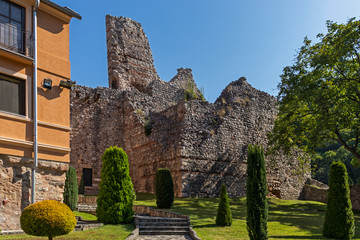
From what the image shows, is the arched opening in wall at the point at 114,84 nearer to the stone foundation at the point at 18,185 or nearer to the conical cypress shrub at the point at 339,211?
the stone foundation at the point at 18,185

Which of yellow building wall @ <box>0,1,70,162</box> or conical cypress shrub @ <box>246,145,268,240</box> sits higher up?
yellow building wall @ <box>0,1,70,162</box>

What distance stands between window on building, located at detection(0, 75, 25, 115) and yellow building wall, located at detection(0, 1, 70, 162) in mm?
163

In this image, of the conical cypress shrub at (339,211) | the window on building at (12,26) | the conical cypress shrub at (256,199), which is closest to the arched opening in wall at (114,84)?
the window on building at (12,26)

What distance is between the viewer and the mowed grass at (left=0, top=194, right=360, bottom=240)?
11555 mm

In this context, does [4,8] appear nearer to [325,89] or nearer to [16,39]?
[16,39]

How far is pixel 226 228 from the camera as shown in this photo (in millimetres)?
13289

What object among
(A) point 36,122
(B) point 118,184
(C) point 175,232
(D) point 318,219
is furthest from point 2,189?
(D) point 318,219

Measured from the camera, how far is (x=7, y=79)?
11.1 meters

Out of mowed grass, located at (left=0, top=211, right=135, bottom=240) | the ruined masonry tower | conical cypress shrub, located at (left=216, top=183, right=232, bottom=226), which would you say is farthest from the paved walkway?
the ruined masonry tower

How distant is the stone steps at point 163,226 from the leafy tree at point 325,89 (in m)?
9.64

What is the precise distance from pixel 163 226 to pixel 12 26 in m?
8.33

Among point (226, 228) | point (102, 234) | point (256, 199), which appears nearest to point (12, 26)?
point (102, 234)

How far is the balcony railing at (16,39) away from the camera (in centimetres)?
1115

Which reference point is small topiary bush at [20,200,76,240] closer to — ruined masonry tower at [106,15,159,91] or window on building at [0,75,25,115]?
window on building at [0,75,25,115]
